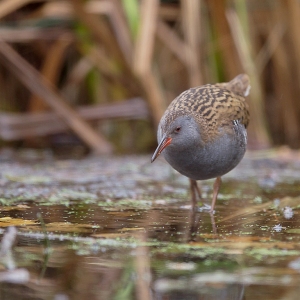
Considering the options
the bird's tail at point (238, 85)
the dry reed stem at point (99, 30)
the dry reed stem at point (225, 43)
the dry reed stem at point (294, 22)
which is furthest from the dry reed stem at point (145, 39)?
the dry reed stem at point (294, 22)

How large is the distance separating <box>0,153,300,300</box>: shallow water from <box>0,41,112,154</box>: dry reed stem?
2.01 metres

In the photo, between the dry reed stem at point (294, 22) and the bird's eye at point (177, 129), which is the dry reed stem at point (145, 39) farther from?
the bird's eye at point (177, 129)

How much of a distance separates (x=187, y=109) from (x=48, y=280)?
215 cm

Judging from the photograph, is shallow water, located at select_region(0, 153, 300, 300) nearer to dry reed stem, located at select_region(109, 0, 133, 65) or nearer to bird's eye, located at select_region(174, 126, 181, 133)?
bird's eye, located at select_region(174, 126, 181, 133)

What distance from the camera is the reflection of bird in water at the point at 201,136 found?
4.29 meters

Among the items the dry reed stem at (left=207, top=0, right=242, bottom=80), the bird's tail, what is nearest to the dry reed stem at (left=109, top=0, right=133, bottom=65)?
the dry reed stem at (left=207, top=0, right=242, bottom=80)

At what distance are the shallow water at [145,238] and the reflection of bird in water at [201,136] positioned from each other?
27 cm

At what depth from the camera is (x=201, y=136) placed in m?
4.38

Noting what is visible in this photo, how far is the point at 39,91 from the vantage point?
7.82 metres

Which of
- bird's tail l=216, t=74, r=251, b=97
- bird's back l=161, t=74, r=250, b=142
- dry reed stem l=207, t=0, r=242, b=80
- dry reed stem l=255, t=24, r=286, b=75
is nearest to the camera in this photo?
bird's back l=161, t=74, r=250, b=142

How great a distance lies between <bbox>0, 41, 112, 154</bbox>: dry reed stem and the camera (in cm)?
775

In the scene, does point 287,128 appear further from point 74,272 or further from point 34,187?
point 74,272

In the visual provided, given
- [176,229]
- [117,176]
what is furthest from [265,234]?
[117,176]

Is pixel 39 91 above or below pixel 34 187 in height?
above
